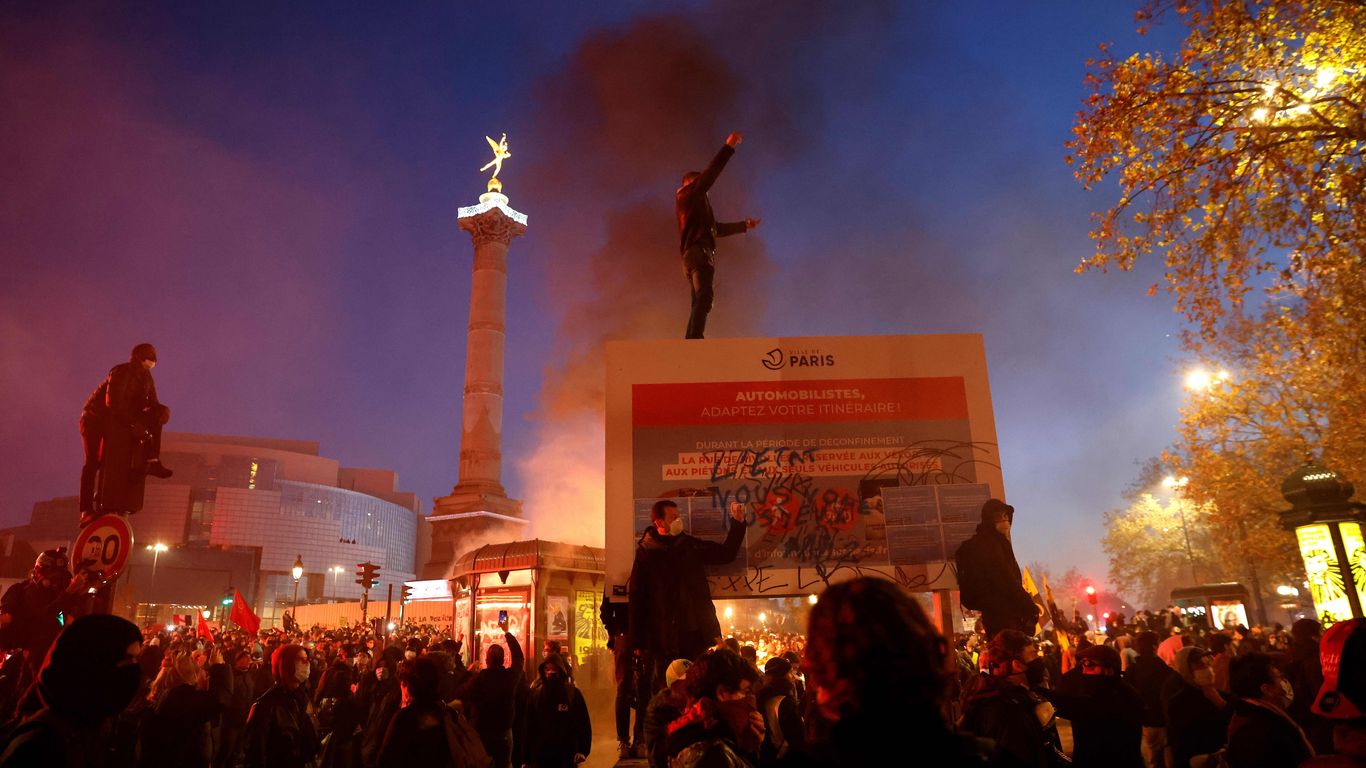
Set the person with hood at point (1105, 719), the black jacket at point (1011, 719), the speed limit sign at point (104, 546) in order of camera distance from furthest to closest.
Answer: the speed limit sign at point (104, 546) < the person with hood at point (1105, 719) < the black jacket at point (1011, 719)

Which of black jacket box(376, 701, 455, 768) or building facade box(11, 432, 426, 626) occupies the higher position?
building facade box(11, 432, 426, 626)

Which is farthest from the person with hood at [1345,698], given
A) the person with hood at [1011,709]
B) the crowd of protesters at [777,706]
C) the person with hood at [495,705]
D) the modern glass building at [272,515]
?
the modern glass building at [272,515]

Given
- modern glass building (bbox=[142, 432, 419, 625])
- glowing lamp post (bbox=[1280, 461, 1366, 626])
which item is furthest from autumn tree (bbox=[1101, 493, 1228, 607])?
modern glass building (bbox=[142, 432, 419, 625])

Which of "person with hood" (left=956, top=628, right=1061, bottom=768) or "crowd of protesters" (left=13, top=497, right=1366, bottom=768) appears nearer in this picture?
"crowd of protesters" (left=13, top=497, right=1366, bottom=768)

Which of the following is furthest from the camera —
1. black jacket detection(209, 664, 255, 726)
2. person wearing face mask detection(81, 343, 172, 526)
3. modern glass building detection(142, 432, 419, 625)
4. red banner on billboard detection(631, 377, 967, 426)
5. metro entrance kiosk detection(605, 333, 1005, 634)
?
modern glass building detection(142, 432, 419, 625)

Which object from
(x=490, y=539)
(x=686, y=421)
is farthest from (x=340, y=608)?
(x=686, y=421)

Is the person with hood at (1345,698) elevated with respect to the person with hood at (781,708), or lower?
elevated

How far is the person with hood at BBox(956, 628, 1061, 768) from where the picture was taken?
175 inches

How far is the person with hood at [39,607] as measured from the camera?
825 centimetres

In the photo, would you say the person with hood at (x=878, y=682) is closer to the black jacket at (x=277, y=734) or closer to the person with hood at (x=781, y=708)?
the person with hood at (x=781, y=708)

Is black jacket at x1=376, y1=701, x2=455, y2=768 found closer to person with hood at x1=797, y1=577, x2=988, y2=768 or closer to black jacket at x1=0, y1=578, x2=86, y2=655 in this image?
person with hood at x1=797, y1=577, x2=988, y2=768

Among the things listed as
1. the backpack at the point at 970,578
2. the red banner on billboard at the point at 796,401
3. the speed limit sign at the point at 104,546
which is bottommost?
the backpack at the point at 970,578

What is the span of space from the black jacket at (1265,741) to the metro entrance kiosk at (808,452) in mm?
2091

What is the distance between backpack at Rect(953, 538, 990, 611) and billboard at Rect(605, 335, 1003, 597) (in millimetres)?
93
